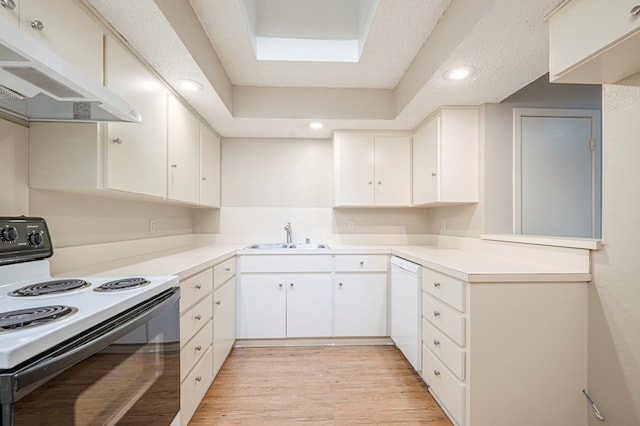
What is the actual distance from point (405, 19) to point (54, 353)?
6.91ft

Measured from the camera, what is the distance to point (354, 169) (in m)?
2.88

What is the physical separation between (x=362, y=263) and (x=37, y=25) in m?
2.38

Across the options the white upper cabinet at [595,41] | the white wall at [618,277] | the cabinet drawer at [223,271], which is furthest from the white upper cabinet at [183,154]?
the white wall at [618,277]

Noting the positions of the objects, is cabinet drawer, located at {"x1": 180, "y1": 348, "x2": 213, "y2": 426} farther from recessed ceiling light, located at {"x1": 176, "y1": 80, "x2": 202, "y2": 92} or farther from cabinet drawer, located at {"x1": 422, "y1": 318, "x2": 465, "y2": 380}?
recessed ceiling light, located at {"x1": 176, "y1": 80, "x2": 202, "y2": 92}

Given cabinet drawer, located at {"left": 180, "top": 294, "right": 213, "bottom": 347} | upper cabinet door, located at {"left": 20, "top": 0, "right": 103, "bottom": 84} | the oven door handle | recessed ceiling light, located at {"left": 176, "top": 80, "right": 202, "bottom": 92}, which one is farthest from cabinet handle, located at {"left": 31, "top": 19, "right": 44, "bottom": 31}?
cabinet drawer, located at {"left": 180, "top": 294, "right": 213, "bottom": 347}

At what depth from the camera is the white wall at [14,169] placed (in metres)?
1.15

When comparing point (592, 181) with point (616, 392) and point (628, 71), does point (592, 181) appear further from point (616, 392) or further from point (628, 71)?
point (616, 392)

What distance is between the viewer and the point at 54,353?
2.07 feet

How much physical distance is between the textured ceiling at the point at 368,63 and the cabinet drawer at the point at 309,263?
125 centimetres

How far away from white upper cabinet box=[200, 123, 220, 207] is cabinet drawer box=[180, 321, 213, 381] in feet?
3.84

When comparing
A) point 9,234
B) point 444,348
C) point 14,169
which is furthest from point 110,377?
point 444,348

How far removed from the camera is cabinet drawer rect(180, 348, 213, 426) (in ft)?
4.78

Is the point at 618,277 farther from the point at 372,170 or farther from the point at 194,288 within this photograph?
the point at 194,288

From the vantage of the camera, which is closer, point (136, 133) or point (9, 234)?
point (9, 234)
